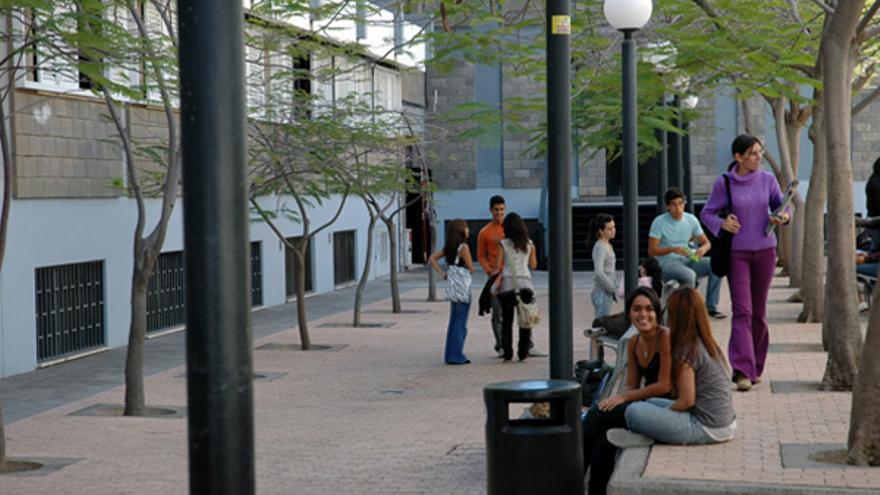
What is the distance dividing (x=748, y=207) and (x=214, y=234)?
8.52m

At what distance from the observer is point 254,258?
29.9 metres

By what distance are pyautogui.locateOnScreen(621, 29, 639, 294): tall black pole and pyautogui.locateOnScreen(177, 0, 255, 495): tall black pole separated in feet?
31.2

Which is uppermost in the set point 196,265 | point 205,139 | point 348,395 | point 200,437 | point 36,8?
point 36,8

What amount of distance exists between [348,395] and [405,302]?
15117mm

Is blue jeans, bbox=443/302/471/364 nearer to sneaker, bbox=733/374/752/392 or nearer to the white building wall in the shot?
the white building wall

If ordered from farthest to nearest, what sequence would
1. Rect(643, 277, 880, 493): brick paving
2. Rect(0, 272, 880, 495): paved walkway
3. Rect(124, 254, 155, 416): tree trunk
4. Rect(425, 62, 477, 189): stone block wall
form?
Rect(425, 62, 477, 189): stone block wall
Rect(124, 254, 155, 416): tree trunk
Rect(0, 272, 880, 495): paved walkway
Rect(643, 277, 880, 493): brick paving

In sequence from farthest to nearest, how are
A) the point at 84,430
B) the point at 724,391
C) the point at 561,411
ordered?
1. the point at 84,430
2. the point at 724,391
3. the point at 561,411

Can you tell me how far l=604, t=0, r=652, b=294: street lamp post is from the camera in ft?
45.9

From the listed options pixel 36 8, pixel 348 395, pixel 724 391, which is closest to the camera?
pixel 724 391

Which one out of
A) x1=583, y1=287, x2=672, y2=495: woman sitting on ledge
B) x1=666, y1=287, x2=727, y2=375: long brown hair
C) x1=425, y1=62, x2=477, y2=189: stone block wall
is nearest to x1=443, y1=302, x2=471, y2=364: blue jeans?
x1=583, y1=287, x2=672, y2=495: woman sitting on ledge

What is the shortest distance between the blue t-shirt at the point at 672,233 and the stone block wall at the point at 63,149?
22.1ft

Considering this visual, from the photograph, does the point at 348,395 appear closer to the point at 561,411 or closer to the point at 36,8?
the point at 36,8

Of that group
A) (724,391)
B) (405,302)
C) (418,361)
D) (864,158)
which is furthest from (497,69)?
(724,391)

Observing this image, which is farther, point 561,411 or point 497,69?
point 497,69
